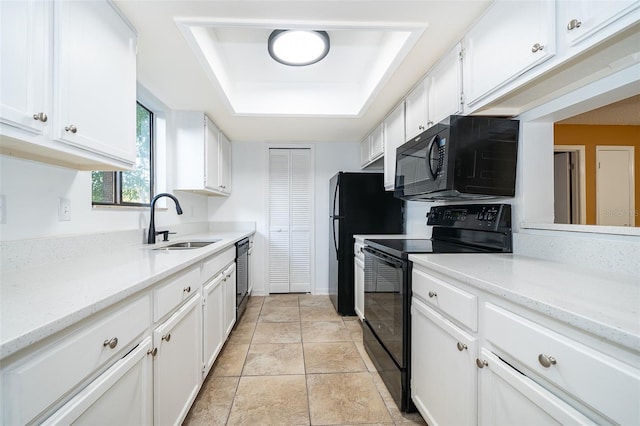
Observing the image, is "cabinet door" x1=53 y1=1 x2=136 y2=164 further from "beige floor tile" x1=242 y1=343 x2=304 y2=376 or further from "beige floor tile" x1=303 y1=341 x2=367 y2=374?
"beige floor tile" x1=303 y1=341 x2=367 y2=374

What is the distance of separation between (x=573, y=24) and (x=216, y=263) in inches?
86.7

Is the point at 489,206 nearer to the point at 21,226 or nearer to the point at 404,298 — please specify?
the point at 404,298

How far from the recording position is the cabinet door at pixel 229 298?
2236 mm

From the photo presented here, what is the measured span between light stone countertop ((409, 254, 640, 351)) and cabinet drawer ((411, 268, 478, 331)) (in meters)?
0.07

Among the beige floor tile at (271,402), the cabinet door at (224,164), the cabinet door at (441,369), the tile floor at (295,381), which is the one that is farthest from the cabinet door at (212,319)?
the cabinet door at (224,164)

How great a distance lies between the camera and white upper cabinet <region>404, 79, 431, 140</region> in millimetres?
2006

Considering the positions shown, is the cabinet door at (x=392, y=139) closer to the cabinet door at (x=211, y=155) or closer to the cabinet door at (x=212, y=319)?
the cabinet door at (x=212, y=319)

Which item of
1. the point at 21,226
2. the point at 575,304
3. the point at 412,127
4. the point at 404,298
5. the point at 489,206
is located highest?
the point at 412,127

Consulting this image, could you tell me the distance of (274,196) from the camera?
13.0 feet

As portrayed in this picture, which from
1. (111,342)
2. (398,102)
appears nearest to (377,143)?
(398,102)

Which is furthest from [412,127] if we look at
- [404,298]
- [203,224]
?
A: [203,224]

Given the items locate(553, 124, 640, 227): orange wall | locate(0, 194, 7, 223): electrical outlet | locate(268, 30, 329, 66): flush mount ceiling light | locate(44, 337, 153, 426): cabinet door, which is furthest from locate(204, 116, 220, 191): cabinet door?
locate(553, 124, 640, 227): orange wall

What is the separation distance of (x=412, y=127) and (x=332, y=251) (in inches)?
72.0

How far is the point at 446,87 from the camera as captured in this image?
5.69ft
